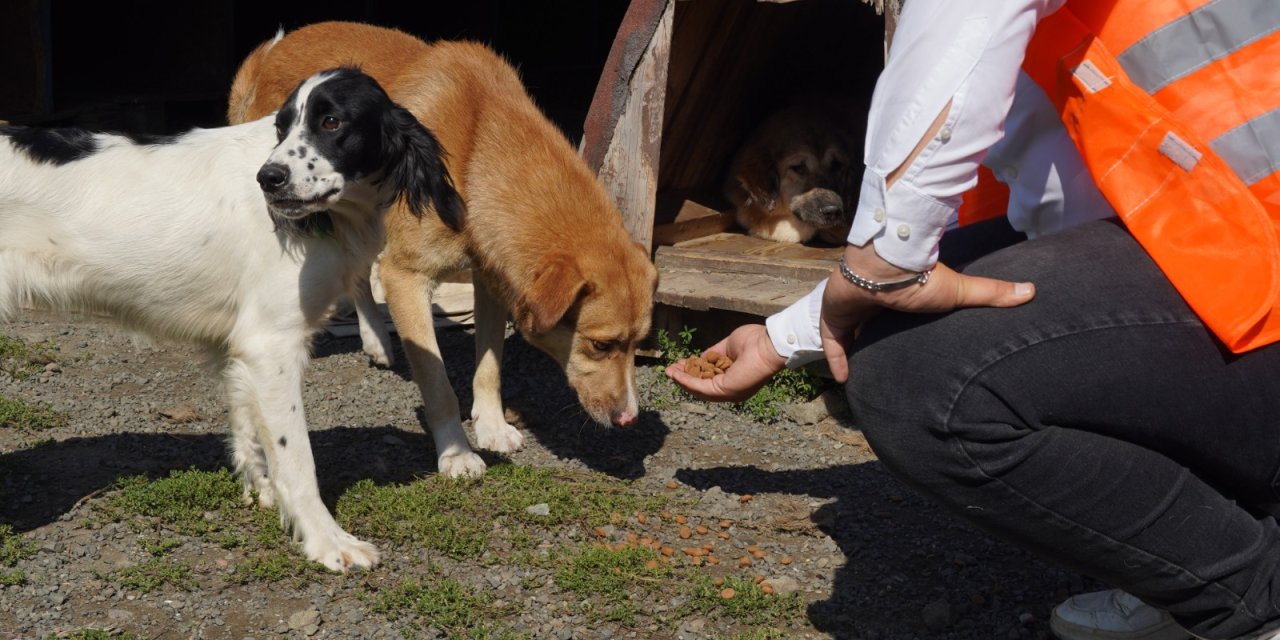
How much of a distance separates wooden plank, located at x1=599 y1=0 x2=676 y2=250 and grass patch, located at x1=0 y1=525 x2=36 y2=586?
2717 mm

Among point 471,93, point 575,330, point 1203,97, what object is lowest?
point 575,330

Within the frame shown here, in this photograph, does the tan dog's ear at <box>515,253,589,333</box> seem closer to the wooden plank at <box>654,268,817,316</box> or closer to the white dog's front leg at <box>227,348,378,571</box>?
the white dog's front leg at <box>227,348,378,571</box>

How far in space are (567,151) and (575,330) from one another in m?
0.74

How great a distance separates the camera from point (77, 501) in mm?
3783

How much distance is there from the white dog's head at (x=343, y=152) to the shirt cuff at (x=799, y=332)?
129 centimetres

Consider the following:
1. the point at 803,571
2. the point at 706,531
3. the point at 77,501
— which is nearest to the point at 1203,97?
the point at 803,571

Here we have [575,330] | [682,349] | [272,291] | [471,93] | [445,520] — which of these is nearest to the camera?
[272,291]

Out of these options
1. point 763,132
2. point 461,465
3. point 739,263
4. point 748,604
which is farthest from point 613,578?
point 763,132

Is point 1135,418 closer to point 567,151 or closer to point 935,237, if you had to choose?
point 935,237

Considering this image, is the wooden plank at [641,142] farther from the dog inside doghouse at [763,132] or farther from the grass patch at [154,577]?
the grass patch at [154,577]

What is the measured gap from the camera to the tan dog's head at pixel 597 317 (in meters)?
4.02

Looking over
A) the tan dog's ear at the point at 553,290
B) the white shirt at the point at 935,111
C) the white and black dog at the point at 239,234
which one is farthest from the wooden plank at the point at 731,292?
the white shirt at the point at 935,111

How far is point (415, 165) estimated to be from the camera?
3559 millimetres

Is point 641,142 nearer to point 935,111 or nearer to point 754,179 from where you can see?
point 754,179
